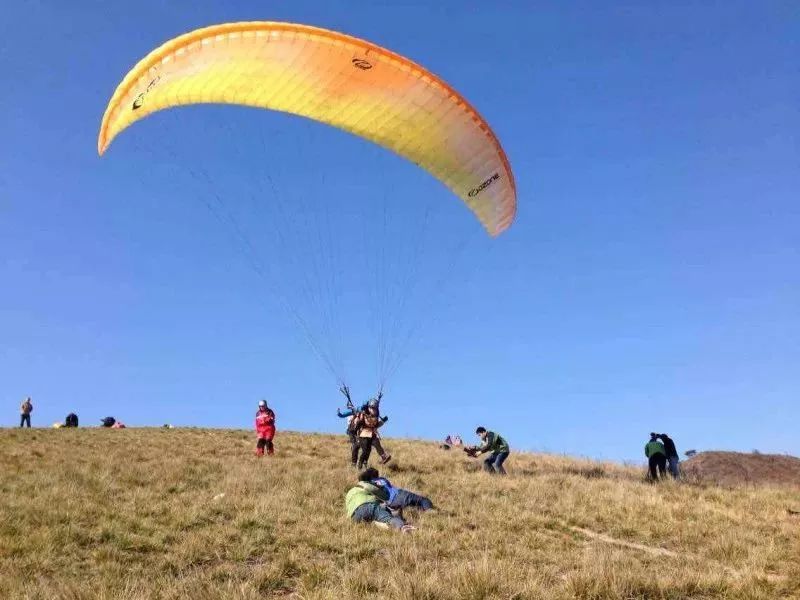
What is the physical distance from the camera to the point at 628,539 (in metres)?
11.4

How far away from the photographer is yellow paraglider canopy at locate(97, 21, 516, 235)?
12289 mm

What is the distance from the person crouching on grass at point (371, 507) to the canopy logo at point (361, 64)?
7589mm

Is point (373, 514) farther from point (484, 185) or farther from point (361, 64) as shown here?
point (361, 64)

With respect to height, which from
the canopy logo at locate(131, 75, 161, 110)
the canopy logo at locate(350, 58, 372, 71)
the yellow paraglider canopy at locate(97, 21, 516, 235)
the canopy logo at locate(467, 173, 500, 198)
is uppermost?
the canopy logo at locate(350, 58, 372, 71)

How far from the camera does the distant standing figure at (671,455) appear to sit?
Answer: 19141 millimetres

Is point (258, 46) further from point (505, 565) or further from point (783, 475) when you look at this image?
point (783, 475)

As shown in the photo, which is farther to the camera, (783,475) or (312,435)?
(312,435)

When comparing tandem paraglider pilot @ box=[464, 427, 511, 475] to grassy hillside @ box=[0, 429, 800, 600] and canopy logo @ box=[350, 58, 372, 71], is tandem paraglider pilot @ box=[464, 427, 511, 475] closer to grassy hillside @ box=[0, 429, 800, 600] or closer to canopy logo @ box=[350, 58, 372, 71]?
grassy hillside @ box=[0, 429, 800, 600]

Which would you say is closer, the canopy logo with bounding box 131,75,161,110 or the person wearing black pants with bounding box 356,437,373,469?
the canopy logo with bounding box 131,75,161,110

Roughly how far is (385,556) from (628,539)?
479cm

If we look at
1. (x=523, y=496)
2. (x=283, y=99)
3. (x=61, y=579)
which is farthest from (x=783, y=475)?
(x=61, y=579)

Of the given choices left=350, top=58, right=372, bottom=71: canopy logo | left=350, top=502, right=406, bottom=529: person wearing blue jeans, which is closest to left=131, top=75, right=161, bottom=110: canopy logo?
left=350, top=58, right=372, bottom=71: canopy logo

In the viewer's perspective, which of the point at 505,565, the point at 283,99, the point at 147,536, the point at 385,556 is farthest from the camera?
the point at 283,99

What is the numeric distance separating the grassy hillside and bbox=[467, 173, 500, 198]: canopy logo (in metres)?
6.70
